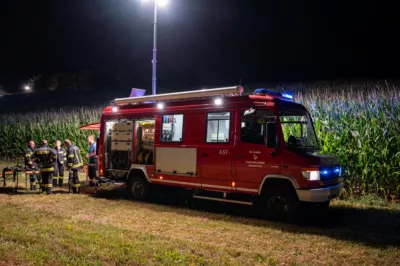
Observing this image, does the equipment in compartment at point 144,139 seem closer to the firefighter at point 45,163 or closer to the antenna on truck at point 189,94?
the antenna on truck at point 189,94

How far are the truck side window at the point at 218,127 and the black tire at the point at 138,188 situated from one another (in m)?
2.80

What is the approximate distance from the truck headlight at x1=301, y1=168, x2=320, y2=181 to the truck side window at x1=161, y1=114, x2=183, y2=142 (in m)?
3.66

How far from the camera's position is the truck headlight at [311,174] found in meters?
7.77

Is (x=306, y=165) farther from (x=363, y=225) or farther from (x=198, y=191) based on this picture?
(x=198, y=191)

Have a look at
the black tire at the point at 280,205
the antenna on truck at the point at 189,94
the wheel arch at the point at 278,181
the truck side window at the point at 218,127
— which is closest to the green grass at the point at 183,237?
the black tire at the point at 280,205

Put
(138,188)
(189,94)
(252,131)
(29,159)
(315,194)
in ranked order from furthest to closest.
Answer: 1. (29,159)
2. (138,188)
3. (189,94)
4. (252,131)
5. (315,194)

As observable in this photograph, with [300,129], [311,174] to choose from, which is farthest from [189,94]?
[311,174]

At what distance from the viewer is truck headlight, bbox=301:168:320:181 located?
777cm

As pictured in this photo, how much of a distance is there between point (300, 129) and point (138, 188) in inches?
206

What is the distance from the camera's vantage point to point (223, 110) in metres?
9.24

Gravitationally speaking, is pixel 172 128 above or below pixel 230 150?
above

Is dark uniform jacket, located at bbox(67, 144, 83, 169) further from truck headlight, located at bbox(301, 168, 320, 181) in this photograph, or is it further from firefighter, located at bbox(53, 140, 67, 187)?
truck headlight, located at bbox(301, 168, 320, 181)

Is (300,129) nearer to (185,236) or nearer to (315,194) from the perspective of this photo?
(315,194)

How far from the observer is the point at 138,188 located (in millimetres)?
11414
